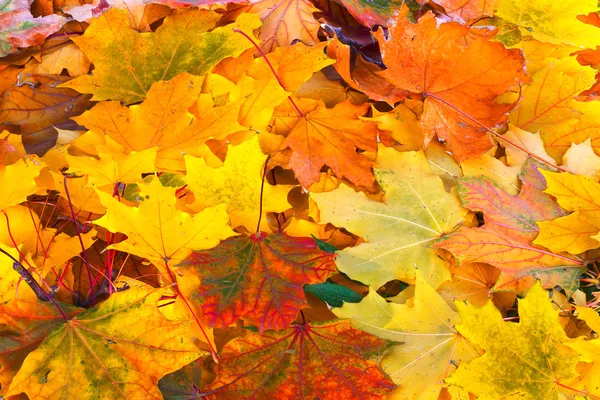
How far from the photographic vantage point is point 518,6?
729mm

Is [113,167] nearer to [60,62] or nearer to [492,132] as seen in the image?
[60,62]

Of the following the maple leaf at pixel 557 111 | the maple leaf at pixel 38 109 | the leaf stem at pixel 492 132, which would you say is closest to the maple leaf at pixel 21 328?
the maple leaf at pixel 38 109

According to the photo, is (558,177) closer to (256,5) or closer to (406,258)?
(406,258)

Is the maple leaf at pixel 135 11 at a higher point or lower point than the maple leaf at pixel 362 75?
higher

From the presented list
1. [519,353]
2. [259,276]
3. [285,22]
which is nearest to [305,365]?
[259,276]

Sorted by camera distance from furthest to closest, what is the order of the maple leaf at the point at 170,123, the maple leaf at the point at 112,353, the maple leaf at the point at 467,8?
the maple leaf at the point at 467,8 < the maple leaf at the point at 170,123 < the maple leaf at the point at 112,353

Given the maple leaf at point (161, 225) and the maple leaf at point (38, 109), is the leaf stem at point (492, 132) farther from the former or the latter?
the maple leaf at point (38, 109)

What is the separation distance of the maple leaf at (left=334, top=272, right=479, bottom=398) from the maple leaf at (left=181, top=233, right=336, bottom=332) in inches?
2.0

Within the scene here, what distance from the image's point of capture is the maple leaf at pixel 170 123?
59 cm

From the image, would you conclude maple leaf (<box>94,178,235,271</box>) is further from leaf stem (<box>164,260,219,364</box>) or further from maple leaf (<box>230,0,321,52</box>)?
maple leaf (<box>230,0,321,52</box>)

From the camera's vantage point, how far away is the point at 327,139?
0.63m

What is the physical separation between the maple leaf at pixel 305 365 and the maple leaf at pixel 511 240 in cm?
14

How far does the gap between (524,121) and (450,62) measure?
5.5 inches

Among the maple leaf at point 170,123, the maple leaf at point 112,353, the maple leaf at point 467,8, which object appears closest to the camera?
the maple leaf at point 112,353
